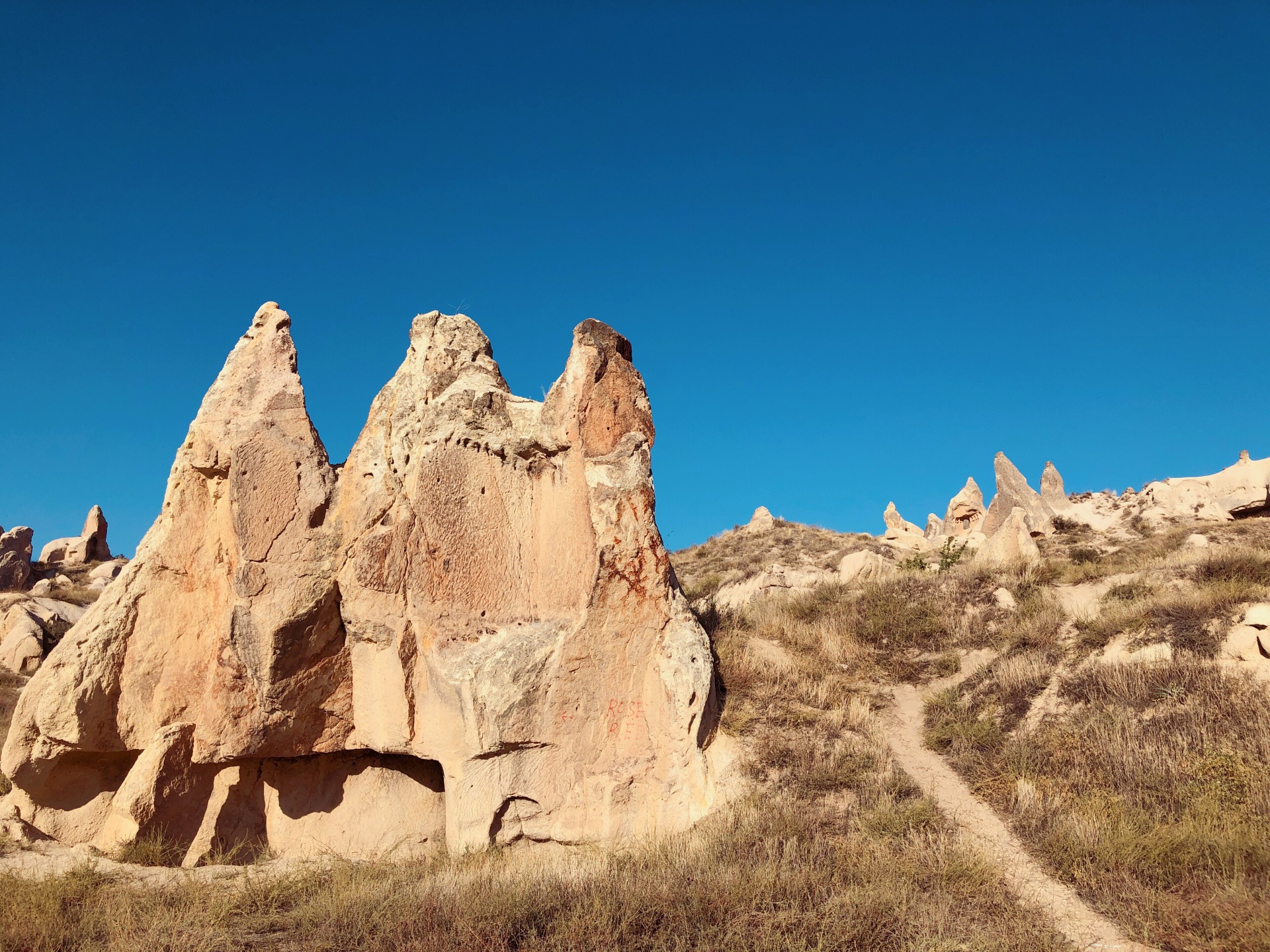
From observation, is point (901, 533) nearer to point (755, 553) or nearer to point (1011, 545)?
point (755, 553)

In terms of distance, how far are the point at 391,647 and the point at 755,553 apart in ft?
57.9

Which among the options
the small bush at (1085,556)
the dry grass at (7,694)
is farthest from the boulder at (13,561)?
the small bush at (1085,556)

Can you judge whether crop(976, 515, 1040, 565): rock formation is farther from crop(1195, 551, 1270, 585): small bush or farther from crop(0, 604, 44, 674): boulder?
crop(0, 604, 44, 674): boulder

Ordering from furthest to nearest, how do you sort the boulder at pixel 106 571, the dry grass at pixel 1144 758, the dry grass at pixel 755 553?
the boulder at pixel 106 571
the dry grass at pixel 755 553
the dry grass at pixel 1144 758

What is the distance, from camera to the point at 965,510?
3694cm

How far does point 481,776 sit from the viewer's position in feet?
22.6

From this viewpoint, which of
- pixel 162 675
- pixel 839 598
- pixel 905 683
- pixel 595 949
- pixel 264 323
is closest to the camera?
pixel 595 949

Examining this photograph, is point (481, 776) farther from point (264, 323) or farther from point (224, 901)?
point (264, 323)

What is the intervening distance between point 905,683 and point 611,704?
13.8 ft

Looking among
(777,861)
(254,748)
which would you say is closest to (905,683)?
(777,861)

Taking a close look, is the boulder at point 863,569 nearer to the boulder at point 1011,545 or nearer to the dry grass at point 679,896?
the boulder at point 1011,545

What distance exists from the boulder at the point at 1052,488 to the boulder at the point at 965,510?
10.7 feet

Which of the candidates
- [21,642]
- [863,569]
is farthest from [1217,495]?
[21,642]

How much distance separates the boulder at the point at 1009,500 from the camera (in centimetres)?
2866
